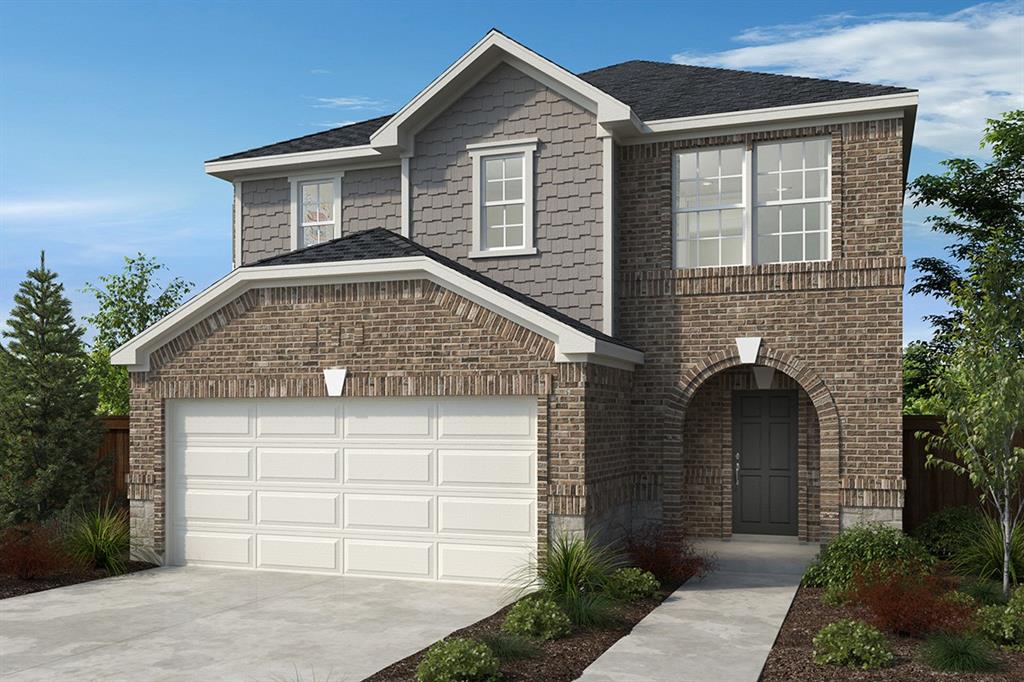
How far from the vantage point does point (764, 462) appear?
15.9 metres

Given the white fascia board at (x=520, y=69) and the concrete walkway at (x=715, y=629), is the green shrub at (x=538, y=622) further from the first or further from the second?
the white fascia board at (x=520, y=69)

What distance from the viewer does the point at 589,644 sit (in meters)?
9.04

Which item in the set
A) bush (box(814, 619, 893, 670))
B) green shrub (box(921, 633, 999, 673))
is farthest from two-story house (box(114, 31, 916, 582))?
green shrub (box(921, 633, 999, 673))

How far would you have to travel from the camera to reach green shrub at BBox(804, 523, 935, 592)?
11656mm

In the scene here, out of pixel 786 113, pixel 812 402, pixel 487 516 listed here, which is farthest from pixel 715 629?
pixel 786 113

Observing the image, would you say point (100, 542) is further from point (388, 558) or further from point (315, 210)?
point (315, 210)

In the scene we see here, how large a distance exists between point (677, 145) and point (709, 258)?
1.73 metres

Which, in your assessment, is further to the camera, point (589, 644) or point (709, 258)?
point (709, 258)

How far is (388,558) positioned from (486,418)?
2.26m

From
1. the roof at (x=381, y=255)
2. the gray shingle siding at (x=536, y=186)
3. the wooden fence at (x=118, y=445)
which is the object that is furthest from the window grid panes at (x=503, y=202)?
the wooden fence at (x=118, y=445)

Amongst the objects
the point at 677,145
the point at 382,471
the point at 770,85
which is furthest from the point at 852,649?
the point at 770,85

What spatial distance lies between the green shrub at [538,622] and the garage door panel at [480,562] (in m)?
2.54

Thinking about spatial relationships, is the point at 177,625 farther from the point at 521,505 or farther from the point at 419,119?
the point at 419,119

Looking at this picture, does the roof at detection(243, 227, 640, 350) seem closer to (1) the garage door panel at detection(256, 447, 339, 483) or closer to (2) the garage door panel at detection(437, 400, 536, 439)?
(2) the garage door panel at detection(437, 400, 536, 439)
